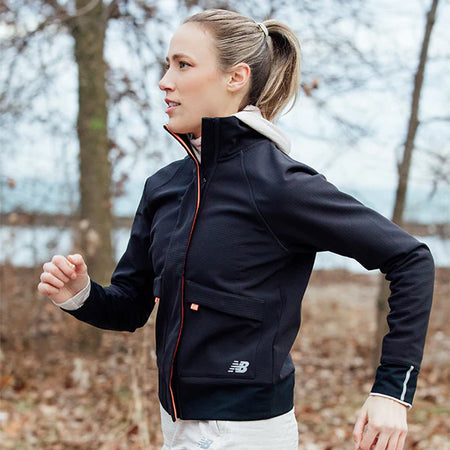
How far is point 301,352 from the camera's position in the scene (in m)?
7.22

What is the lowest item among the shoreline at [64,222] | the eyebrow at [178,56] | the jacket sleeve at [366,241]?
the shoreline at [64,222]

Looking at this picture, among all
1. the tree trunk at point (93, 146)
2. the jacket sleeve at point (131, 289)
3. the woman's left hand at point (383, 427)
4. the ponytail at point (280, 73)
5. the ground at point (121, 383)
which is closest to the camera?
the woman's left hand at point (383, 427)

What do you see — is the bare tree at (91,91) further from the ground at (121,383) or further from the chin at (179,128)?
the chin at (179,128)

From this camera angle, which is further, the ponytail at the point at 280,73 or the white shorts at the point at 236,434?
the ponytail at the point at 280,73

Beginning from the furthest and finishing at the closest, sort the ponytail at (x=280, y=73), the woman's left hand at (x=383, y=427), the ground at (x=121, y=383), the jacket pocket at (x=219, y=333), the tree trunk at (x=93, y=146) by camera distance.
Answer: the tree trunk at (x=93, y=146), the ground at (x=121, y=383), the ponytail at (x=280, y=73), the jacket pocket at (x=219, y=333), the woman's left hand at (x=383, y=427)

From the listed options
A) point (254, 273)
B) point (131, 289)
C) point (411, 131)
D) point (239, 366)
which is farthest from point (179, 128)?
point (411, 131)

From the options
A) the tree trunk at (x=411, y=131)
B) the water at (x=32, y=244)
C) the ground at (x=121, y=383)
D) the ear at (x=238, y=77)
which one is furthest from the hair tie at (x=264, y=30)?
the water at (x=32, y=244)

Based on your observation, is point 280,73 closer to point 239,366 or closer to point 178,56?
point 178,56

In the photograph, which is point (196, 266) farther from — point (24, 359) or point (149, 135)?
point (24, 359)

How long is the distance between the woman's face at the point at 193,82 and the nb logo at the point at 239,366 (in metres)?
0.69

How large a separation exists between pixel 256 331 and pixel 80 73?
5.24 metres

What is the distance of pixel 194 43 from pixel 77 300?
0.86 metres

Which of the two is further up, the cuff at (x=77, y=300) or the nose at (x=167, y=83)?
the nose at (x=167, y=83)

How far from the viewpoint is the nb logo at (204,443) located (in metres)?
1.77
